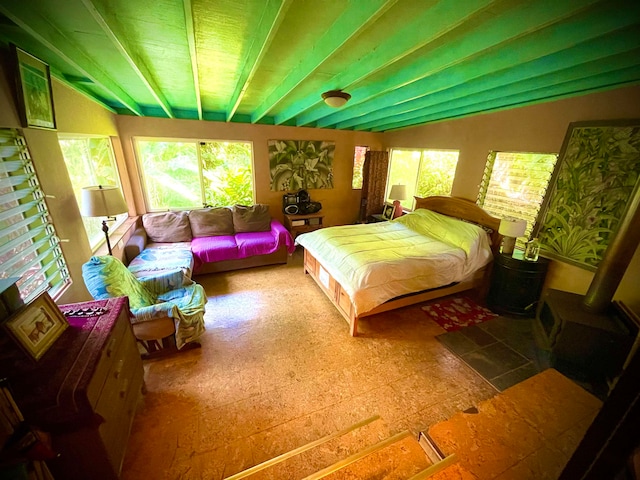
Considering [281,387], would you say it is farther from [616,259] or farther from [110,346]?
[616,259]

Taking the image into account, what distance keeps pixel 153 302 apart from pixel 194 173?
8.46 ft

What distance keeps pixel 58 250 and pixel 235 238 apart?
2.13 metres

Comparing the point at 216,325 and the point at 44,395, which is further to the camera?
the point at 216,325

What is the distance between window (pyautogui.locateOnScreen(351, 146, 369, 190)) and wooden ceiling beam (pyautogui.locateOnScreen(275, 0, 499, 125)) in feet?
10.4

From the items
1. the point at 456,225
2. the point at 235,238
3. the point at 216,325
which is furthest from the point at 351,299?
the point at 235,238

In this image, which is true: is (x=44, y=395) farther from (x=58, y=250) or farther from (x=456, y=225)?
(x=456, y=225)

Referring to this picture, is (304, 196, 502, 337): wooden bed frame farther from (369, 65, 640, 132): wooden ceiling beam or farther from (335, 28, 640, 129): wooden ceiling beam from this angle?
(335, 28, 640, 129): wooden ceiling beam

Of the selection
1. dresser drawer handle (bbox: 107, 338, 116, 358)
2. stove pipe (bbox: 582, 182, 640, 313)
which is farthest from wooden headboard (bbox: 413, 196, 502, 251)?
dresser drawer handle (bbox: 107, 338, 116, 358)

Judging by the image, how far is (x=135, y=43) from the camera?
1573mm

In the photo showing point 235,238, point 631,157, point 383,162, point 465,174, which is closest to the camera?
point 631,157

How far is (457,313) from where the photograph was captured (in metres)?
2.88

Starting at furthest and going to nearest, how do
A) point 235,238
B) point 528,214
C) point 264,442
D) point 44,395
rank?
point 235,238 → point 528,214 → point 264,442 → point 44,395

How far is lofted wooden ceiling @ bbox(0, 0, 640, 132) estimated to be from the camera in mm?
1182

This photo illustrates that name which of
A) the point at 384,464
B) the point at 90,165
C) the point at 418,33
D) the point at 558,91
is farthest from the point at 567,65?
the point at 90,165
